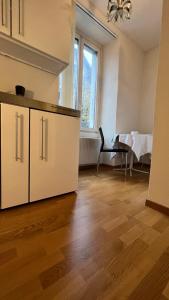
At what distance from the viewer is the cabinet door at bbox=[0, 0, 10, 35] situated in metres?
1.38

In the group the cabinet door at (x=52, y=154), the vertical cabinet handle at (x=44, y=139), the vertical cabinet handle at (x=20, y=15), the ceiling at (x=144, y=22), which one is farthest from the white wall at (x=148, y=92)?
the vertical cabinet handle at (x=20, y=15)

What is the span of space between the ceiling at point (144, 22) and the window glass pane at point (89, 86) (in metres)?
0.69

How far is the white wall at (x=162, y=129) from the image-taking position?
1.42 metres

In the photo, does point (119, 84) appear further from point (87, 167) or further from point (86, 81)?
point (87, 167)

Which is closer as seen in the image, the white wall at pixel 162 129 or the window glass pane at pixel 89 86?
the white wall at pixel 162 129

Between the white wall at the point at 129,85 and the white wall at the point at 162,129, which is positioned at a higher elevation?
the white wall at the point at 129,85

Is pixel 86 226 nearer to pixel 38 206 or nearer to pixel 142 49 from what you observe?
pixel 38 206

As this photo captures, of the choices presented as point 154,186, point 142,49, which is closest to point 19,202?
point 154,186

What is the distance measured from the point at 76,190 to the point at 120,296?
4.16 ft

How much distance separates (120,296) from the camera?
0.65m

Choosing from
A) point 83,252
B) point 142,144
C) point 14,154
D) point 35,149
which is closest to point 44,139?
point 35,149

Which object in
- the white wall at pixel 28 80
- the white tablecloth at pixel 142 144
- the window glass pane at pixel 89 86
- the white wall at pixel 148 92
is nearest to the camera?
the white wall at pixel 28 80

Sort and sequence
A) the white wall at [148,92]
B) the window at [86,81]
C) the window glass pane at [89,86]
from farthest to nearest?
the white wall at [148,92] → the window glass pane at [89,86] → the window at [86,81]

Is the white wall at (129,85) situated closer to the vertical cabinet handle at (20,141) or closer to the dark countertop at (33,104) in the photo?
the dark countertop at (33,104)
